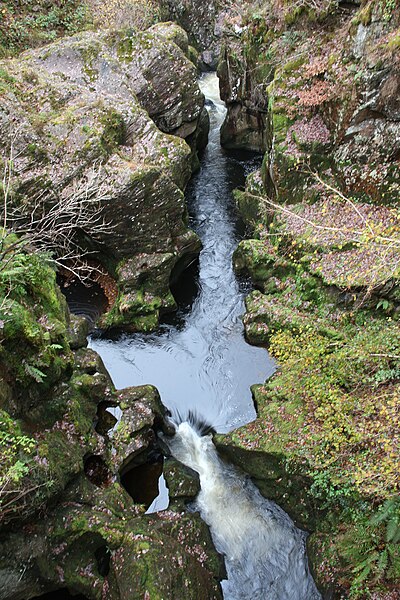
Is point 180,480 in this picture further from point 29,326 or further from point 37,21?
point 37,21

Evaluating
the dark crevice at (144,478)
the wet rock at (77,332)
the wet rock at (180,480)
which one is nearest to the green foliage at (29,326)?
the wet rock at (77,332)

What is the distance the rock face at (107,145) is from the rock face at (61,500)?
4.65 metres

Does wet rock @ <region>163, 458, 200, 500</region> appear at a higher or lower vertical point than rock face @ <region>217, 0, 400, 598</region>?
lower

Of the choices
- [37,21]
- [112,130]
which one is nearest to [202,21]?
[37,21]

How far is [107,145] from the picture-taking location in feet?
46.7

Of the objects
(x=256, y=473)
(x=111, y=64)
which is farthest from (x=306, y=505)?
(x=111, y=64)

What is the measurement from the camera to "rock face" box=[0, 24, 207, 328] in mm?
13523

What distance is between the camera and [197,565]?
8.45 meters

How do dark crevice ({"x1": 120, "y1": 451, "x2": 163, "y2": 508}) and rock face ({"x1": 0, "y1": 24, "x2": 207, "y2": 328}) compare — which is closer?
dark crevice ({"x1": 120, "y1": 451, "x2": 163, "y2": 508})

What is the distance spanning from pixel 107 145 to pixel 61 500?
424 inches

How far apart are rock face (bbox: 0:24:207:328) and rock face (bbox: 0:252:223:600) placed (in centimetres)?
465

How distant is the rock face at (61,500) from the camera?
24.1ft

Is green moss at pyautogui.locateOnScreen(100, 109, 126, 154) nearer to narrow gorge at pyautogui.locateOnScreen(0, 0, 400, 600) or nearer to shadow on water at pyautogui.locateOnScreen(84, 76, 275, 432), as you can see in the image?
narrow gorge at pyautogui.locateOnScreen(0, 0, 400, 600)

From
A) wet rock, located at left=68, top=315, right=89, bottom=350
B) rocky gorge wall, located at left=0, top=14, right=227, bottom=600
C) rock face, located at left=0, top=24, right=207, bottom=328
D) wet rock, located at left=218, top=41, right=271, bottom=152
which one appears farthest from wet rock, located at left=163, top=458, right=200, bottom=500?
wet rock, located at left=218, top=41, right=271, bottom=152
